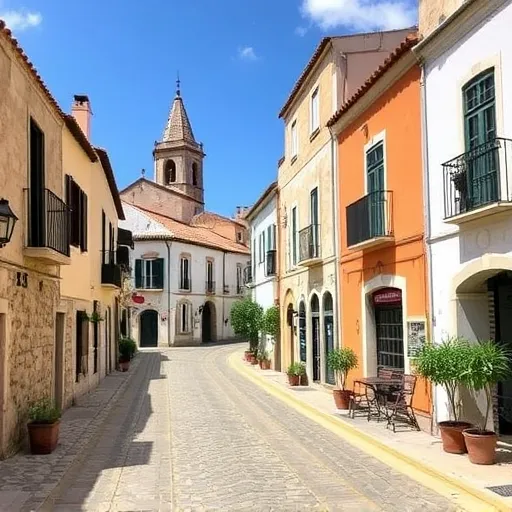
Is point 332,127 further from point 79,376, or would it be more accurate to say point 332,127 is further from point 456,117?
point 79,376

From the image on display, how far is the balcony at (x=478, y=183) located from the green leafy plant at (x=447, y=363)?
185 centimetres

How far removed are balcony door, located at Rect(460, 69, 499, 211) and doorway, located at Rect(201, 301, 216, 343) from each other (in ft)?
136

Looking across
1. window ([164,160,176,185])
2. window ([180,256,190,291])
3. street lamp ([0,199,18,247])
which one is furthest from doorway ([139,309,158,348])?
street lamp ([0,199,18,247])

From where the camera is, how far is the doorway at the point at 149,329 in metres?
45.4

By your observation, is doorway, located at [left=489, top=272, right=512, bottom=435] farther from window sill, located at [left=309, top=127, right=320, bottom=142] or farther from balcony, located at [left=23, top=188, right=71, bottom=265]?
window sill, located at [left=309, top=127, right=320, bottom=142]

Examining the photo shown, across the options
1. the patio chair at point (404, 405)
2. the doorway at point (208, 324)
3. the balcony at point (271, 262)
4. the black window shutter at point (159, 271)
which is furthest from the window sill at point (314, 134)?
the doorway at point (208, 324)

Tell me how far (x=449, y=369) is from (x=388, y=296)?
14.9 ft

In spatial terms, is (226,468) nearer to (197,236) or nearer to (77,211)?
(77,211)

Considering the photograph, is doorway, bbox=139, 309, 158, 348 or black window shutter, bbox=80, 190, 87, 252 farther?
doorway, bbox=139, 309, 158, 348

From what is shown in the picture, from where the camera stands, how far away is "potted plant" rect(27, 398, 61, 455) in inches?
386

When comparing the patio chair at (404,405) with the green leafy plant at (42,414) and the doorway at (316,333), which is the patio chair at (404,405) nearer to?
the green leafy plant at (42,414)

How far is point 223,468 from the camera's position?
897 cm

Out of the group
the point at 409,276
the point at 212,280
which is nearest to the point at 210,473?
the point at 409,276

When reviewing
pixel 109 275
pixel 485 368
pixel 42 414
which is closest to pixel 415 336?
pixel 485 368
